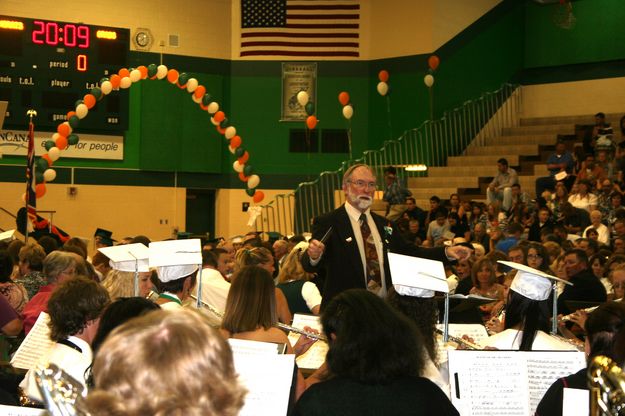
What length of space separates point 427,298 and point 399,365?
172 centimetres

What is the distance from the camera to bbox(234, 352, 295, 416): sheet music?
380 cm

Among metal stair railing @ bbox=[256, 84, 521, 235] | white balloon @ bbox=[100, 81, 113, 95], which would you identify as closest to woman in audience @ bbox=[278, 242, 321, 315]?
white balloon @ bbox=[100, 81, 113, 95]

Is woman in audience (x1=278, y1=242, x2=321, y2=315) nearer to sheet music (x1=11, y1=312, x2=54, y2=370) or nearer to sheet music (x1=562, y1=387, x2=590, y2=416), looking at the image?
sheet music (x1=11, y1=312, x2=54, y2=370)

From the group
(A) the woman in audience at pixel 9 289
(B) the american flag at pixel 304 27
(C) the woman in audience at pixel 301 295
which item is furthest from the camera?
(B) the american flag at pixel 304 27

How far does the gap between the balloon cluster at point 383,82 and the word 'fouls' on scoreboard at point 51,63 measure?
5.62 meters

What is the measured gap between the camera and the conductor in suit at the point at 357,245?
675 centimetres

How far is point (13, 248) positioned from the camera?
11000 millimetres

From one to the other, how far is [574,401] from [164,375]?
78.4 inches

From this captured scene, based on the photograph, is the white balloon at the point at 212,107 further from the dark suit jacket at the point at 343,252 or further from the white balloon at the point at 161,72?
the dark suit jacket at the point at 343,252

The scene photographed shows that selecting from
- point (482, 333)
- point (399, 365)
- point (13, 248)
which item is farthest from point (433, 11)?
point (399, 365)

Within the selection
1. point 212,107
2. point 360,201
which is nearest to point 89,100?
point 212,107

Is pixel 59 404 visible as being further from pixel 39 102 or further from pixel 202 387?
pixel 39 102

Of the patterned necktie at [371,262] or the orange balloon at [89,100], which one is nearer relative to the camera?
the patterned necktie at [371,262]

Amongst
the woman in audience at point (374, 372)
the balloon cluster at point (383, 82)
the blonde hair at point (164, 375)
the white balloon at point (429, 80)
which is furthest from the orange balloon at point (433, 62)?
the blonde hair at point (164, 375)
